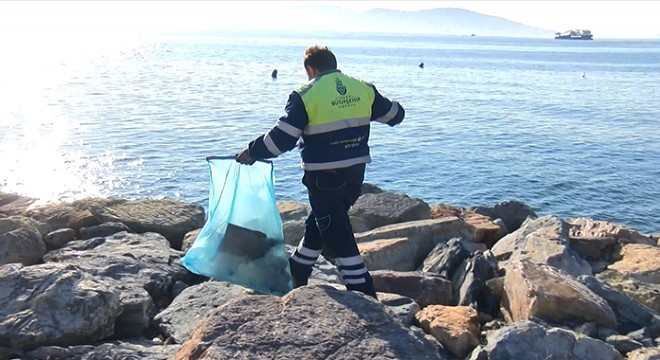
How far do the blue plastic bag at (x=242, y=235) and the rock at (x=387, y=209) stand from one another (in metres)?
3.89

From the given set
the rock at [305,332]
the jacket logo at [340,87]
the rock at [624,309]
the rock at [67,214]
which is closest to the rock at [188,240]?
the rock at [67,214]

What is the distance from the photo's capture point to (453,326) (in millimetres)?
5738

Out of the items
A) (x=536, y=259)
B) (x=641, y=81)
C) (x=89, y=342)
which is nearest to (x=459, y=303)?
(x=536, y=259)

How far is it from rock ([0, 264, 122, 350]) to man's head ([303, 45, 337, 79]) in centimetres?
243

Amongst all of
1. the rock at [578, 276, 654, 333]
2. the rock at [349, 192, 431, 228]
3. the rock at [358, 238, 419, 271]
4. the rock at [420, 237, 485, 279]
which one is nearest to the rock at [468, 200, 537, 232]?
the rock at [349, 192, 431, 228]

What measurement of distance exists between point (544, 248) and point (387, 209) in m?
3.12

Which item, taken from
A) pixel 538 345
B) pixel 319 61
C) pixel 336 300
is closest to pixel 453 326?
pixel 538 345

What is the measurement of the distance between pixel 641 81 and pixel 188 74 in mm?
32937

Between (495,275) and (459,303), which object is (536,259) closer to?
(495,275)

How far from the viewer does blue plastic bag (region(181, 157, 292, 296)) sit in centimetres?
671

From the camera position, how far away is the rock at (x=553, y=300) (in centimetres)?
597

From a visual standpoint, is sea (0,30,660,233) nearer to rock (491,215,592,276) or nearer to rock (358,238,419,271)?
rock (491,215,592,276)

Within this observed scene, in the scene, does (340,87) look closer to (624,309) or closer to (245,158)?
(245,158)

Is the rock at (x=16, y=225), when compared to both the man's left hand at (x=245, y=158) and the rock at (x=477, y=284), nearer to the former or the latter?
the man's left hand at (x=245, y=158)
